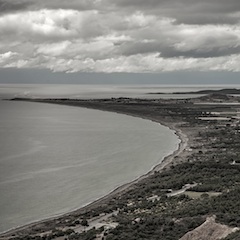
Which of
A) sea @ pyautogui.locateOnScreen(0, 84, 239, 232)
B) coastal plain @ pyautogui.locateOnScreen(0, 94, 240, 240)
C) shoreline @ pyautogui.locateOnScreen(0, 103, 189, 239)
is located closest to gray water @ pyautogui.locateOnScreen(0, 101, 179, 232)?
sea @ pyautogui.locateOnScreen(0, 84, 239, 232)

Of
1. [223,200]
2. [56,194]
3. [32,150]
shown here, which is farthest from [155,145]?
[223,200]

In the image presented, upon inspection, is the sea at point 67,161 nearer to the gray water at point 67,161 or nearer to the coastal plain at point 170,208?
the gray water at point 67,161

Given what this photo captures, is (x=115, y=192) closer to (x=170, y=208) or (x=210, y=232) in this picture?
(x=170, y=208)

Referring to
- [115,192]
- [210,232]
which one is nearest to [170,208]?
[210,232]

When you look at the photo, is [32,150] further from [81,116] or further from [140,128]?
[81,116]

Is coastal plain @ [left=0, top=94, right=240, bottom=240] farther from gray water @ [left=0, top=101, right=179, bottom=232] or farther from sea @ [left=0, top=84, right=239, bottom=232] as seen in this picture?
gray water @ [left=0, top=101, right=179, bottom=232]

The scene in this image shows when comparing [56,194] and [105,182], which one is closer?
[56,194]

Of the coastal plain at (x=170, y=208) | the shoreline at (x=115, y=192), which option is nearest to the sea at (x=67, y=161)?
the shoreline at (x=115, y=192)
